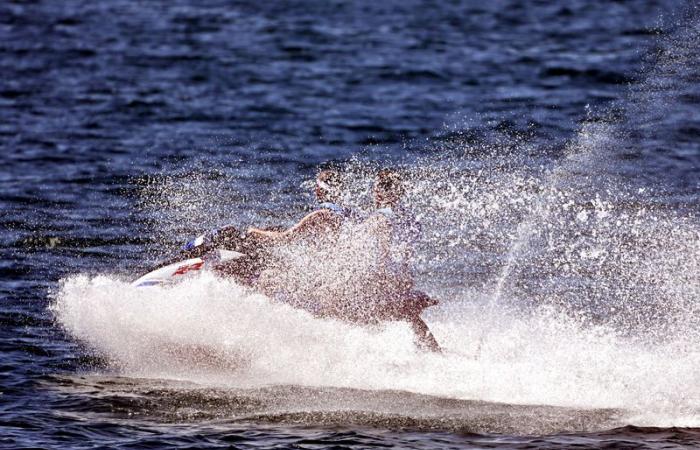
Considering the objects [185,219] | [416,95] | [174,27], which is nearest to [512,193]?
[185,219]

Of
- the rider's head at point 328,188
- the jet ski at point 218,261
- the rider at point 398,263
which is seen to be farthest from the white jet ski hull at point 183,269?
the rider at point 398,263

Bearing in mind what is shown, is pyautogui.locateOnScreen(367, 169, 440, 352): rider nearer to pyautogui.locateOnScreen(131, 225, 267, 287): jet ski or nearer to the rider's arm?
the rider's arm

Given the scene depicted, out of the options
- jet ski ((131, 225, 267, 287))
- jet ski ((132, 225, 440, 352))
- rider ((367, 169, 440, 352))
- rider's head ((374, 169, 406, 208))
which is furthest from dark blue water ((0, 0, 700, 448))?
rider's head ((374, 169, 406, 208))

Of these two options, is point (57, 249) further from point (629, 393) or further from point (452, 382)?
point (629, 393)

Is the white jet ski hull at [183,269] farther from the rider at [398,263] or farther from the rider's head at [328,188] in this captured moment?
the rider at [398,263]

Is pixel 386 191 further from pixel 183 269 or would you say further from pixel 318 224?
pixel 183 269

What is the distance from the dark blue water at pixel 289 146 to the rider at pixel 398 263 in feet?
2.21

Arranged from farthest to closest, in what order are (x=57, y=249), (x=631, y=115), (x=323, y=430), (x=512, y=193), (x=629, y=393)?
(x=631, y=115), (x=512, y=193), (x=57, y=249), (x=629, y=393), (x=323, y=430)

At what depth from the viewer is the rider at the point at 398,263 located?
1415 cm

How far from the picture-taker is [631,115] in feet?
89.8

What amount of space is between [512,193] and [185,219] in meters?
5.62

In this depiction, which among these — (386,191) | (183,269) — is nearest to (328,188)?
(386,191)

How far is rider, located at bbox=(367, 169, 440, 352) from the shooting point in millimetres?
14148

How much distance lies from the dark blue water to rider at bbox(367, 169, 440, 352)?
2.21ft
